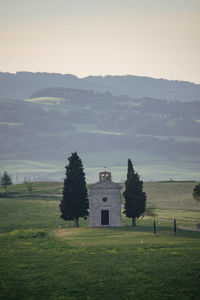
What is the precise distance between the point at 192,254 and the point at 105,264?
9971 millimetres

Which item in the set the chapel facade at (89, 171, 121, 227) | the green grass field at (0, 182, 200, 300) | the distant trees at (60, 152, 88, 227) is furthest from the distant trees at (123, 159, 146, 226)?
the distant trees at (60, 152, 88, 227)

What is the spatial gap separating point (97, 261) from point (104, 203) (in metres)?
27.7

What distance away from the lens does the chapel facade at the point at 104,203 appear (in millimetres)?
A: 91062

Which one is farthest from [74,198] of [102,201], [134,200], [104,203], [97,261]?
[97,261]

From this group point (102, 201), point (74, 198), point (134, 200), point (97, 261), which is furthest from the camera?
point (74, 198)

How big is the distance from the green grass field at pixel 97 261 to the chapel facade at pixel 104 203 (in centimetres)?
233

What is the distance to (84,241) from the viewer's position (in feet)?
252

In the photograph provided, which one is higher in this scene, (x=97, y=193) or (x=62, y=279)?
(x=97, y=193)

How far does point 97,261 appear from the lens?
63719 millimetres

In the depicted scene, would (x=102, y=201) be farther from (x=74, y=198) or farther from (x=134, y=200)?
(x=134, y=200)

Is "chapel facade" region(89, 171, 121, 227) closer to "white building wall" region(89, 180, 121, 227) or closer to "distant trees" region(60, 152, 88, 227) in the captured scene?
"white building wall" region(89, 180, 121, 227)

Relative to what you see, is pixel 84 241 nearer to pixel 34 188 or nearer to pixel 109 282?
pixel 109 282

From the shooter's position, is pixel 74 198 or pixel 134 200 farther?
pixel 74 198

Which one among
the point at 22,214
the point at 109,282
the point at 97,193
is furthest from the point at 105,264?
the point at 22,214
